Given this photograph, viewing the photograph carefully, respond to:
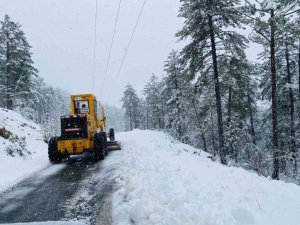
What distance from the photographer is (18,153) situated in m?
16.0

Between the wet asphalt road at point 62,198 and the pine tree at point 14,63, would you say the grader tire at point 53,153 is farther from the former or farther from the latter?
the pine tree at point 14,63

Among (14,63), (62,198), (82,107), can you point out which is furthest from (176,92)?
(62,198)

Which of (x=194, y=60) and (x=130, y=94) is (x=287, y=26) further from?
(x=130, y=94)

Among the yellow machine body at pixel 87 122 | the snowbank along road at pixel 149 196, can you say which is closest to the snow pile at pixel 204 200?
the snowbank along road at pixel 149 196

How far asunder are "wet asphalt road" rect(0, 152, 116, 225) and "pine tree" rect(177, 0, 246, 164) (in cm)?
983

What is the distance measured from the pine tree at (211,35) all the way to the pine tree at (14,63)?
76.8 ft

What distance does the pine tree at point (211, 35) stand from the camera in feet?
62.5

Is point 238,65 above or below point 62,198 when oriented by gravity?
above

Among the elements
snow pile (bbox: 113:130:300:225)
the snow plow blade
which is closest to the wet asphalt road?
snow pile (bbox: 113:130:300:225)

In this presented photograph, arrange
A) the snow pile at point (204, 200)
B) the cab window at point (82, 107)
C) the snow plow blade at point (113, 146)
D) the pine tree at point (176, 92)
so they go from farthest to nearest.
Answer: the pine tree at point (176, 92)
the snow plow blade at point (113, 146)
the cab window at point (82, 107)
the snow pile at point (204, 200)

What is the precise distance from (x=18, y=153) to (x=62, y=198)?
27.6 feet

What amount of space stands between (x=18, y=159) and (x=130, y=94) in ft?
180

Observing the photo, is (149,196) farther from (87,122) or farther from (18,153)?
(18,153)

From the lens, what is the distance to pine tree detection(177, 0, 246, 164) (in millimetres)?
19047
